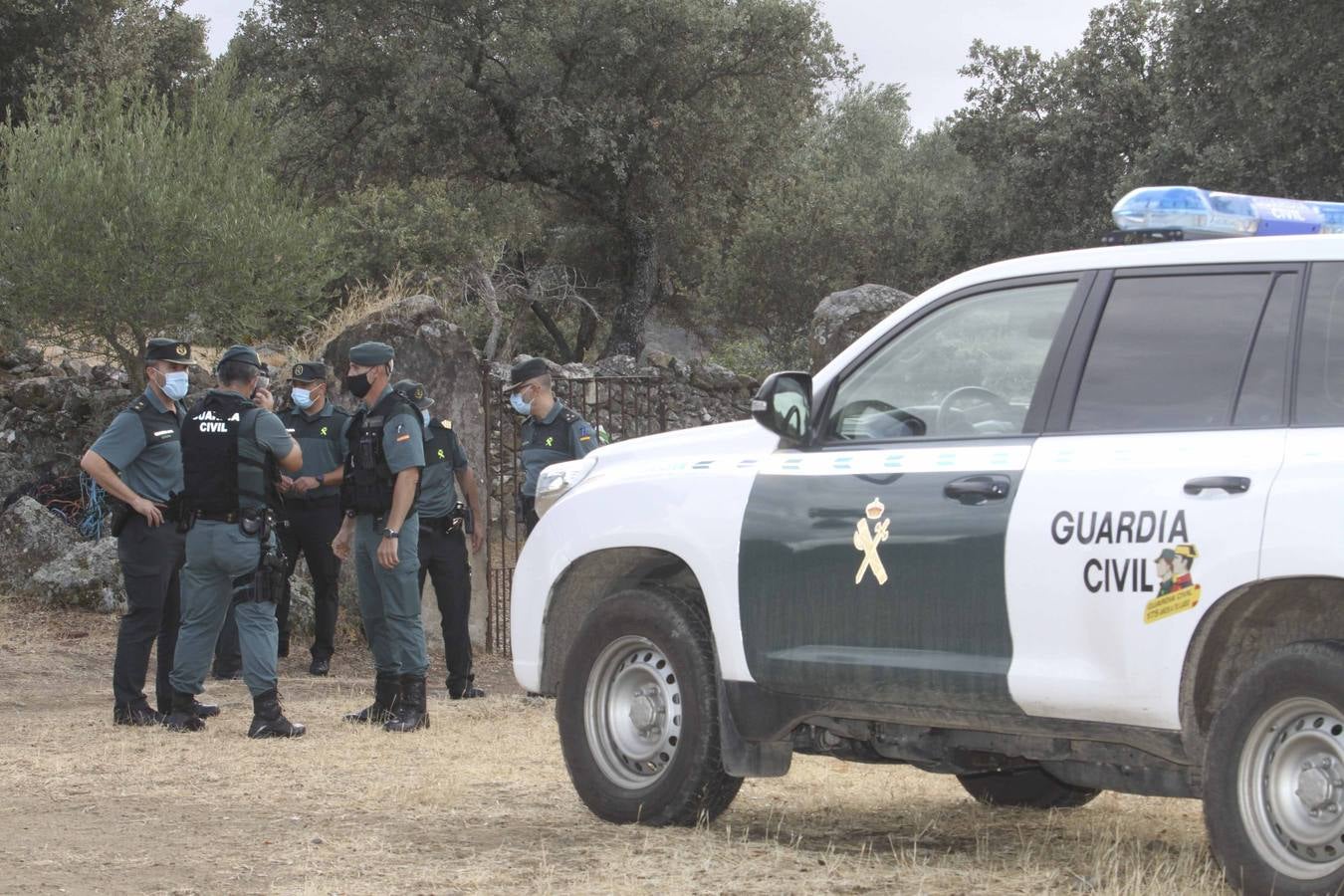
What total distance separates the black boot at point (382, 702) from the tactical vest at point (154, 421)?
1.76 metres

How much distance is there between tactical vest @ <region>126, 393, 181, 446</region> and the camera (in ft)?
29.9

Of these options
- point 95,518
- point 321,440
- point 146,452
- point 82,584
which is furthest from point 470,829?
point 95,518

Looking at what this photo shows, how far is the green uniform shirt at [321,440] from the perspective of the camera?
1181 centimetres

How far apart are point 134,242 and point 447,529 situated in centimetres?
826

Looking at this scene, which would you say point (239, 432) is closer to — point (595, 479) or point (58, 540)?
point (595, 479)

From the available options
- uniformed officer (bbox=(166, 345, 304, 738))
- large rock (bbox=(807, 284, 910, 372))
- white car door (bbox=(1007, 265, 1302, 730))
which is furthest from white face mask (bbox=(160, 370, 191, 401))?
large rock (bbox=(807, 284, 910, 372))

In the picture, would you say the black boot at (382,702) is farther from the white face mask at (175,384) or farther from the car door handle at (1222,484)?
the car door handle at (1222,484)

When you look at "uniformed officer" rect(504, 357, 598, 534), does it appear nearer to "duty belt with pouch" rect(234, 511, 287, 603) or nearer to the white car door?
"duty belt with pouch" rect(234, 511, 287, 603)

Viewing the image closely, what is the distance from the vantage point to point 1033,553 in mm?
4773

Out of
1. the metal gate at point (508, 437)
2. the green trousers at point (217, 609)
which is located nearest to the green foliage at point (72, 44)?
the metal gate at point (508, 437)

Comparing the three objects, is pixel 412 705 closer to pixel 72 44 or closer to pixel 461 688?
pixel 461 688

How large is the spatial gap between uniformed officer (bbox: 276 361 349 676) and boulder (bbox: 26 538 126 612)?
7.39ft

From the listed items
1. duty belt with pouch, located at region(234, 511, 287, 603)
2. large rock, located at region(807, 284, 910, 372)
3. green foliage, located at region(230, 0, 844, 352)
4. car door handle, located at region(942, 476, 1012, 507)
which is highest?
green foliage, located at region(230, 0, 844, 352)

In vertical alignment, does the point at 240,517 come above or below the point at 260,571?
above
